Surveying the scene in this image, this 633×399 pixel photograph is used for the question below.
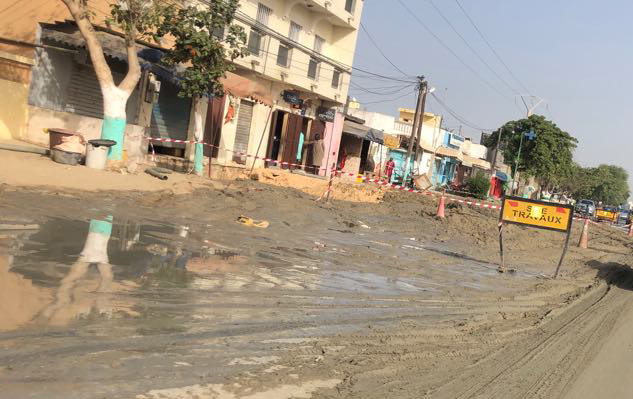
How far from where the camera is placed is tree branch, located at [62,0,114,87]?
16078 millimetres

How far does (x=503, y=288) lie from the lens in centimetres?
1137

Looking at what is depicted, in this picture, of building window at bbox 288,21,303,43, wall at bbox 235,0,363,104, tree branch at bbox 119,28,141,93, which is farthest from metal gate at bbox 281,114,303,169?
tree branch at bbox 119,28,141,93

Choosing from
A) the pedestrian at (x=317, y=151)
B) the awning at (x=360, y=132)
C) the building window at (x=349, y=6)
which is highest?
the building window at (x=349, y=6)

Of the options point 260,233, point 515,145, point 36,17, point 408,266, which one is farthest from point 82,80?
point 515,145

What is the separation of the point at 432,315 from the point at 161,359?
13.7 ft

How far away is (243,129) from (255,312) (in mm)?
21859

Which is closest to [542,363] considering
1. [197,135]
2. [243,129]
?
[197,135]

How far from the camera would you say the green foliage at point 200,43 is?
60.3 ft

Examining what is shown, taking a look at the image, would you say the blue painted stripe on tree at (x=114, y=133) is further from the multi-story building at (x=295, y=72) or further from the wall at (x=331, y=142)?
the wall at (x=331, y=142)

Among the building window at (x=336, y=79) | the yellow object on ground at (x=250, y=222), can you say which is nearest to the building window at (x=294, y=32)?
the building window at (x=336, y=79)

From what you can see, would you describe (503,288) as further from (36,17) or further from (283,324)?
(36,17)

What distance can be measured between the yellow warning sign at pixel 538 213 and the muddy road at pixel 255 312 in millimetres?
1217

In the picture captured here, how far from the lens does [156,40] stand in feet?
59.0

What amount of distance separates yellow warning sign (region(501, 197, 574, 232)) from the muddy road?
122 centimetres
